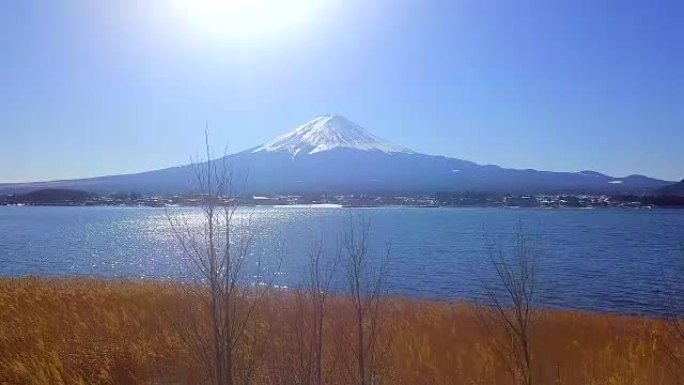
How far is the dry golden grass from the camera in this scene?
23.8 feet

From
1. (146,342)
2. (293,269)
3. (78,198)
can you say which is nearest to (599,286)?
(293,269)

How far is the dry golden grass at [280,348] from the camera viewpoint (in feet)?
23.8

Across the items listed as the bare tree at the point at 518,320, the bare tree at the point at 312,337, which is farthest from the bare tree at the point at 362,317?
the bare tree at the point at 518,320

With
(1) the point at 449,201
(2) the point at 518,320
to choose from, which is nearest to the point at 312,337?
(2) the point at 518,320

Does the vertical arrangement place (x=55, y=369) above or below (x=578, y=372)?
above

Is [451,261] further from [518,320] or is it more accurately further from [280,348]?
[518,320]

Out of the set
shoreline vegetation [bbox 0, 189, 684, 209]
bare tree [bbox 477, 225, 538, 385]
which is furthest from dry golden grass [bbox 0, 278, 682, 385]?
Answer: shoreline vegetation [bbox 0, 189, 684, 209]

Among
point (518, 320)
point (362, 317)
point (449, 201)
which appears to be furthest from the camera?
point (449, 201)

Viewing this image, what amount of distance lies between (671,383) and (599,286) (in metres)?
20.2

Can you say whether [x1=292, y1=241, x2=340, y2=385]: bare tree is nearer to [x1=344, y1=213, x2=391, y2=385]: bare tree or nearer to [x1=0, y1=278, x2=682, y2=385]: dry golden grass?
[x1=0, y1=278, x2=682, y2=385]: dry golden grass

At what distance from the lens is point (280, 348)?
25.4ft

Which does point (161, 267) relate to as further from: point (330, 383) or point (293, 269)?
point (330, 383)

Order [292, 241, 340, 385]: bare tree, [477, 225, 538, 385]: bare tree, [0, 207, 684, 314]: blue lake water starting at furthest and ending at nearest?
[0, 207, 684, 314]: blue lake water < [477, 225, 538, 385]: bare tree < [292, 241, 340, 385]: bare tree

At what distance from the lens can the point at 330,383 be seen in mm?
6707
